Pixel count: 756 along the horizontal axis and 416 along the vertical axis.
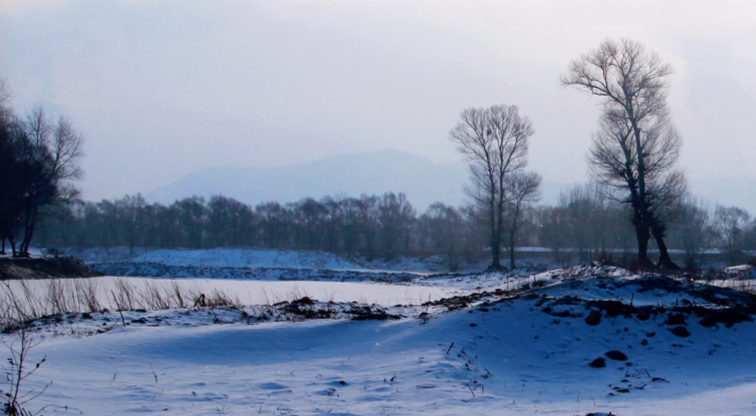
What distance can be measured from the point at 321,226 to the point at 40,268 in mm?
56015

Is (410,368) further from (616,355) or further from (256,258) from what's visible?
(256,258)

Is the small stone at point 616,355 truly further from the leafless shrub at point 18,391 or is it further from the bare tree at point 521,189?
the bare tree at point 521,189

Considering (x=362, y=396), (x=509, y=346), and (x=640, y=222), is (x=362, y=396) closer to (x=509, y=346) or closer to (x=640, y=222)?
(x=509, y=346)

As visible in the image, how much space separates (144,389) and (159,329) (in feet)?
9.25

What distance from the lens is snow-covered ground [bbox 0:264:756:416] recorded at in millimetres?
4828

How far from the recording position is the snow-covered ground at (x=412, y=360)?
4828mm

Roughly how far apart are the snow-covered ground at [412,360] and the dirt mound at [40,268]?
Answer: 19911 millimetres

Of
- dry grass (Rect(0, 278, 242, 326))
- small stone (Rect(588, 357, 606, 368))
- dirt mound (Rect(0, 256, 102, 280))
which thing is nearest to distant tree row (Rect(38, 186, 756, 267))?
dirt mound (Rect(0, 256, 102, 280))

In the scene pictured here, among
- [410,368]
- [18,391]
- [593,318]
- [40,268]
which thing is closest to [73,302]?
[18,391]

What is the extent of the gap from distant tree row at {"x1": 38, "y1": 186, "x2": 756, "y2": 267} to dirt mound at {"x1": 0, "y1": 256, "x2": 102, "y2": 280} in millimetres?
38376

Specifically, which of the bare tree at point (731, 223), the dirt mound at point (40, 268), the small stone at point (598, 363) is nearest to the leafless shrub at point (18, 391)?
the small stone at point (598, 363)

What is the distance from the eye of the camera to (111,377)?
5309 millimetres

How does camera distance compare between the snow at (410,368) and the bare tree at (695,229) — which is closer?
the snow at (410,368)

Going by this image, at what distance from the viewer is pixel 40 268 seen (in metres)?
26.8
